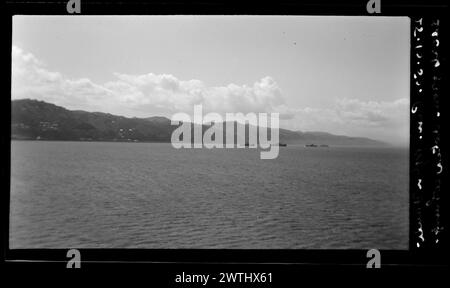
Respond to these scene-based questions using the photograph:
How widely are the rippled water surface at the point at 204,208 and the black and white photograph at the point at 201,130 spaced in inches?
7.0

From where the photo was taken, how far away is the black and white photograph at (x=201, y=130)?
25500 millimetres

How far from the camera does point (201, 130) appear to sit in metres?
63.2

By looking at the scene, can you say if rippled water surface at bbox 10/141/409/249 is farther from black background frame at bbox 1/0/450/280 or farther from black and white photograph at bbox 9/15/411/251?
black background frame at bbox 1/0/450/280

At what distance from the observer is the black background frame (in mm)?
3756

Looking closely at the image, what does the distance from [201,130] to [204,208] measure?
93.9 feet
